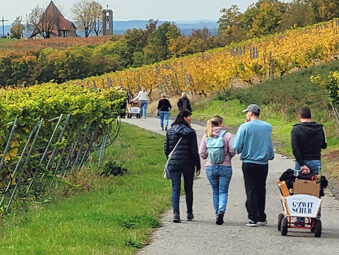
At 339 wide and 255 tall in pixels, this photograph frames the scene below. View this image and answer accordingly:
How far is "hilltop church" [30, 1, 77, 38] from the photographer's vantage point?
129625 mm

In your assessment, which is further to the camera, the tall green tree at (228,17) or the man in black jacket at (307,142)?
the tall green tree at (228,17)

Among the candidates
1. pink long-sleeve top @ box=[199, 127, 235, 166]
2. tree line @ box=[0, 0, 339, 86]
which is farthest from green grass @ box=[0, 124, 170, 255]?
tree line @ box=[0, 0, 339, 86]

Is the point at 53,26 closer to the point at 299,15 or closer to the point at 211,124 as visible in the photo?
the point at 299,15

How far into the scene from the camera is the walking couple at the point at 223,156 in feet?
37.1

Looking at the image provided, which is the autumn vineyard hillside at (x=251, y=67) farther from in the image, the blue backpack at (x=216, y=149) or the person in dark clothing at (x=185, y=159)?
the blue backpack at (x=216, y=149)

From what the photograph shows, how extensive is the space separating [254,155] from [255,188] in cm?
47

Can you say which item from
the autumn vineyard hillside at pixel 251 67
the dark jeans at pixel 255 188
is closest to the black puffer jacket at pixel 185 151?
the dark jeans at pixel 255 188

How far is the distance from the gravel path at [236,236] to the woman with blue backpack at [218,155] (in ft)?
1.42

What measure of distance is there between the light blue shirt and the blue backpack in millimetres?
290

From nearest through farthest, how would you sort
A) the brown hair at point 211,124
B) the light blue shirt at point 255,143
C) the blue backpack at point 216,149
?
the light blue shirt at point 255,143 < the blue backpack at point 216,149 < the brown hair at point 211,124

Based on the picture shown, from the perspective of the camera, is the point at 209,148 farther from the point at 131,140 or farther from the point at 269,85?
the point at 269,85

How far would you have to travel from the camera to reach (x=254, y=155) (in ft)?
37.0

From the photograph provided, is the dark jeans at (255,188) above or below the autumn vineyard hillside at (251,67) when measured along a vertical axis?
below

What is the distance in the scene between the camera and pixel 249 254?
30.6 ft
